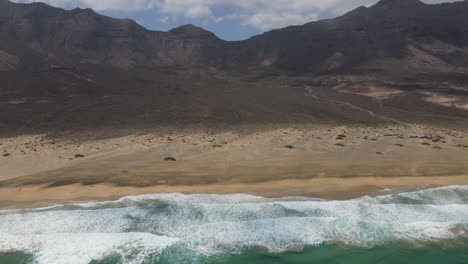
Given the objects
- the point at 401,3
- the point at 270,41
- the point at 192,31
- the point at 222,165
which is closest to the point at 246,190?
the point at 222,165

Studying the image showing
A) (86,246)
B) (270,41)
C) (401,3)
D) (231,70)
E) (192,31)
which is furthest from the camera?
(192,31)

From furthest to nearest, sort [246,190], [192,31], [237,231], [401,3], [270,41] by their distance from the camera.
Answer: [192,31], [401,3], [270,41], [246,190], [237,231]

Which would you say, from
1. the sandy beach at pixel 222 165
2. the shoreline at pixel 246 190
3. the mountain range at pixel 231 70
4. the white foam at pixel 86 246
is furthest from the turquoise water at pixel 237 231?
the mountain range at pixel 231 70

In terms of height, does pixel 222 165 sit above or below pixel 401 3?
below

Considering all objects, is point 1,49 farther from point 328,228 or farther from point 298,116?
point 328,228

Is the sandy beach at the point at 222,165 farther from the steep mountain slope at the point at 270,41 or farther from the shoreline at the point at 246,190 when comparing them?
the steep mountain slope at the point at 270,41

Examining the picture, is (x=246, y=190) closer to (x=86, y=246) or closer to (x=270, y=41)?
(x=86, y=246)
